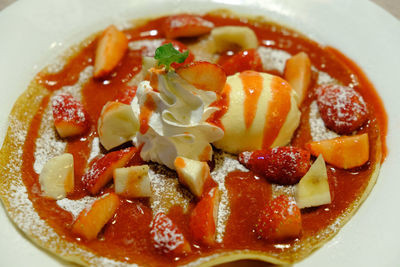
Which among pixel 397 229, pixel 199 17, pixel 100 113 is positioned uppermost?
pixel 199 17

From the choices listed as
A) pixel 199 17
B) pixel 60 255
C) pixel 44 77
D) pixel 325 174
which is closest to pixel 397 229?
pixel 325 174

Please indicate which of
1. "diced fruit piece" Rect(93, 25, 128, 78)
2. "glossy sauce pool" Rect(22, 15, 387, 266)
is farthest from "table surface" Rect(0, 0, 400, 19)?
"diced fruit piece" Rect(93, 25, 128, 78)

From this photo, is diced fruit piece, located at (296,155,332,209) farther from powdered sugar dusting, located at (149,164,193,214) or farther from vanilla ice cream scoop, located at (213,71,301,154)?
powdered sugar dusting, located at (149,164,193,214)

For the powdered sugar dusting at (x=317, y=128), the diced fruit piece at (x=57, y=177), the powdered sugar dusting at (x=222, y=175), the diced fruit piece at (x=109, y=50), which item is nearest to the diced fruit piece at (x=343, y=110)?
the powdered sugar dusting at (x=317, y=128)

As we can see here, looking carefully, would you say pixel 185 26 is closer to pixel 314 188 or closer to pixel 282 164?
pixel 282 164

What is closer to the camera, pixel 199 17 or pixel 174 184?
pixel 174 184

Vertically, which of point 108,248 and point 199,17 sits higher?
point 199,17

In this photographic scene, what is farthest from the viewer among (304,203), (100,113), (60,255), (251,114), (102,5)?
(102,5)

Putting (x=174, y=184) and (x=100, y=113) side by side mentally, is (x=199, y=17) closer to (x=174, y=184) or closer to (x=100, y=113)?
(x=100, y=113)
